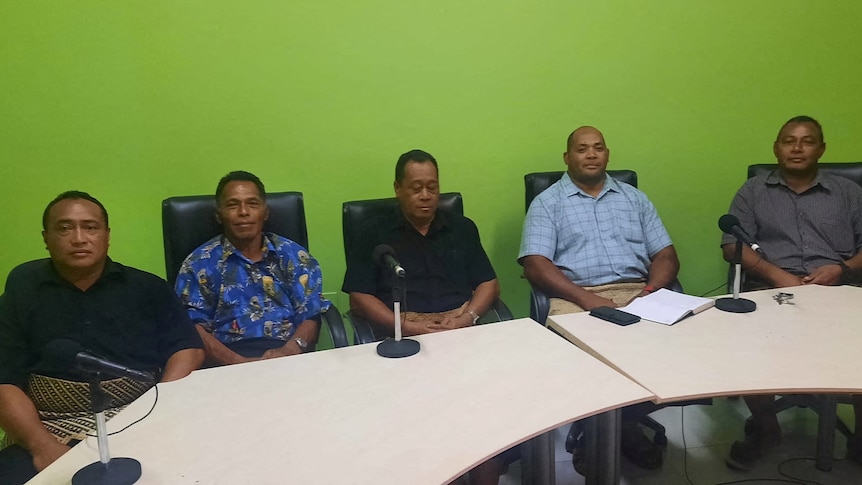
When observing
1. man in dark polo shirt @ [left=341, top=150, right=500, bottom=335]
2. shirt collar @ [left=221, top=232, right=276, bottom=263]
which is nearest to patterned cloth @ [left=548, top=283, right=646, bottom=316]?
man in dark polo shirt @ [left=341, top=150, right=500, bottom=335]

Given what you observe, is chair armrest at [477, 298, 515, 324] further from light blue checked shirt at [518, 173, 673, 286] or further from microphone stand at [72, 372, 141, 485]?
microphone stand at [72, 372, 141, 485]

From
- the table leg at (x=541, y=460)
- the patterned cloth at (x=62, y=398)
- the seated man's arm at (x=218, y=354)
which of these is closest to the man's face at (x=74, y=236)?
the patterned cloth at (x=62, y=398)

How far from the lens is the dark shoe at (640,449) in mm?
2256

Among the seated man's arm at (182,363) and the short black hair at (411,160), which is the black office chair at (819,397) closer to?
the short black hair at (411,160)

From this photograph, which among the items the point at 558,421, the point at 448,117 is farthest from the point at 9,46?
the point at 558,421

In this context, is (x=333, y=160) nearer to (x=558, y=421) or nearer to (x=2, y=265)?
(x=2, y=265)

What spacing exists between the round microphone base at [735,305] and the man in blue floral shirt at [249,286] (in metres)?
1.39

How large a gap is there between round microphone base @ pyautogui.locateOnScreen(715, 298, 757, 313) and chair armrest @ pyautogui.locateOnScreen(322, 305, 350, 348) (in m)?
1.27

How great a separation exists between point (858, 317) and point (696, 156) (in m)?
1.53

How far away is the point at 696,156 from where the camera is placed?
10.5 ft

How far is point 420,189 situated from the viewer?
236 centimetres

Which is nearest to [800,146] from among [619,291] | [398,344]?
[619,291]

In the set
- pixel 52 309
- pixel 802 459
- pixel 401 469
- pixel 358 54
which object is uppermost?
pixel 358 54

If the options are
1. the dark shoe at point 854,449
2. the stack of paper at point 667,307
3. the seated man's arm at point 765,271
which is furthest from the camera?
the seated man's arm at point 765,271
